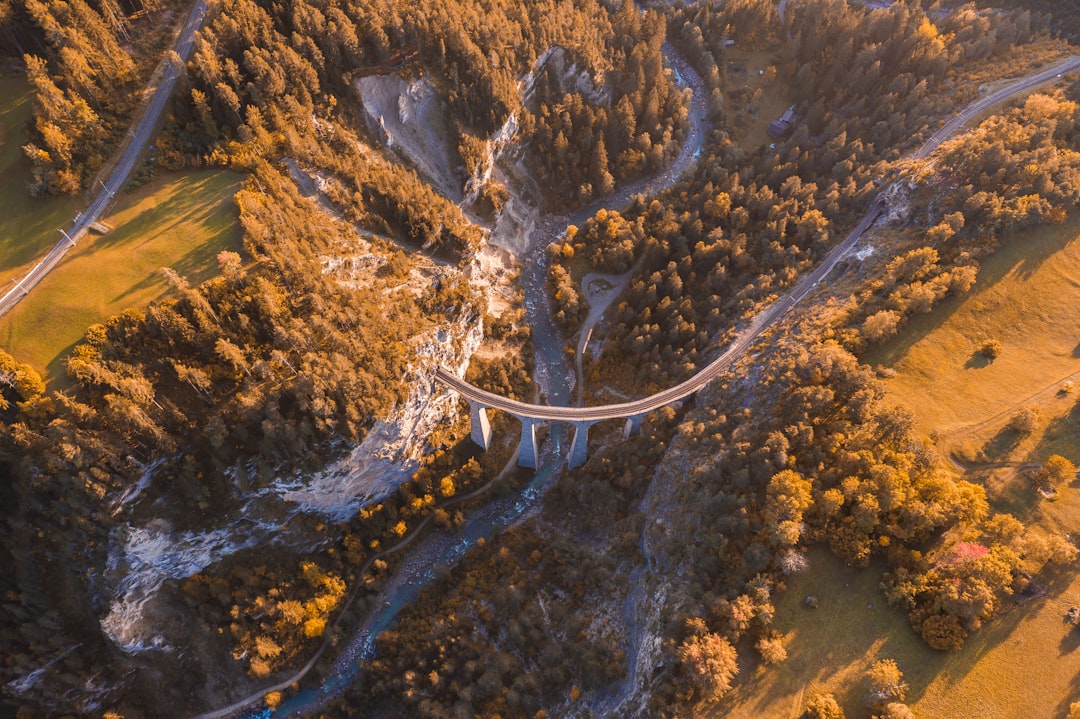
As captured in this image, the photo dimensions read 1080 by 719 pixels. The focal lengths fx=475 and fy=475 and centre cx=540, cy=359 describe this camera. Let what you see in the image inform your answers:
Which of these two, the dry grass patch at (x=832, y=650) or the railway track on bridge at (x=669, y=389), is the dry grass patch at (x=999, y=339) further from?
the dry grass patch at (x=832, y=650)

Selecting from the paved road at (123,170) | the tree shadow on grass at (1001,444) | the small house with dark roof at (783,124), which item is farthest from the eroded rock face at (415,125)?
the tree shadow on grass at (1001,444)

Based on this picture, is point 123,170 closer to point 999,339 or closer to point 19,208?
point 19,208

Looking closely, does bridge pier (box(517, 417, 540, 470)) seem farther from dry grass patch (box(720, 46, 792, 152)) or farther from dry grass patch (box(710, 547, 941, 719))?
dry grass patch (box(720, 46, 792, 152))

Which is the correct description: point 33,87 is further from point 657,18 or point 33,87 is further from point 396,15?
point 657,18

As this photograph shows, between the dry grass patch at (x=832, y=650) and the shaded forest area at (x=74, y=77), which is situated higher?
the shaded forest area at (x=74, y=77)

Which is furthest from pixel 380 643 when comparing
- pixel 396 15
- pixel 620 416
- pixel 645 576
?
pixel 396 15

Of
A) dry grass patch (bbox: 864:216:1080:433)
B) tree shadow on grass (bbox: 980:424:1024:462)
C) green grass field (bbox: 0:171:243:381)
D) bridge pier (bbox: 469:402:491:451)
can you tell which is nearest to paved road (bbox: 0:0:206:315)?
green grass field (bbox: 0:171:243:381)

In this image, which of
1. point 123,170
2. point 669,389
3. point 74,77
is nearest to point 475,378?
point 669,389

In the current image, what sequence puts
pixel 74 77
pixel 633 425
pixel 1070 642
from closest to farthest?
pixel 1070 642
pixel 74 77
pixel 633 425
